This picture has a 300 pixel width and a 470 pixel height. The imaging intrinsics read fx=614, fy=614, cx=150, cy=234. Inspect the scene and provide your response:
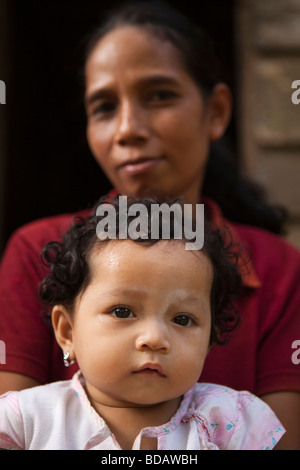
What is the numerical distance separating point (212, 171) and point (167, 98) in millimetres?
539

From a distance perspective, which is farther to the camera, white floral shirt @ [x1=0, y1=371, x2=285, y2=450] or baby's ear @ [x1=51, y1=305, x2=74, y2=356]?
baby's ear @ [x1=51, y1=305, x2=74, y2=356]

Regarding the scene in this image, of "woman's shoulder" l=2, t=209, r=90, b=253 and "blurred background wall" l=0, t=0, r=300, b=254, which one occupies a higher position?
"blurred background wall" l=0, t=0, r=300, b=254

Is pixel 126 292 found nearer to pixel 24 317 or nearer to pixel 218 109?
pixel 24 317

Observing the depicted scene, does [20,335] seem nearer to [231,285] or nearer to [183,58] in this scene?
[231,285]

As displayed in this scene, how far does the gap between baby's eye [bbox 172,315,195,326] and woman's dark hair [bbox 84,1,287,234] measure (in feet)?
2.68

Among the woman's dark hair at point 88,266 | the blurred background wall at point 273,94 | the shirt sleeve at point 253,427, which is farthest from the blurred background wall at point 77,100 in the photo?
the shirt sleeve at point 253,427

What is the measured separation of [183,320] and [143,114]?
26.2 inches

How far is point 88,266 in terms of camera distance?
1158 mm

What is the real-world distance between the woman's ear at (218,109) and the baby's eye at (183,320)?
2.65 feet

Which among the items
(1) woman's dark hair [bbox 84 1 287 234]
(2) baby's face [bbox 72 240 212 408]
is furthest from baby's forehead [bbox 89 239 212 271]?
(1) woman's dark hair [bbox 84 1 287 234]

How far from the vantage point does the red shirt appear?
4.49 feet

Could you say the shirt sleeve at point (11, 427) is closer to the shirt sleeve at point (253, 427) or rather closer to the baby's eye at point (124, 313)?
the baby's eye at point (124, 313)

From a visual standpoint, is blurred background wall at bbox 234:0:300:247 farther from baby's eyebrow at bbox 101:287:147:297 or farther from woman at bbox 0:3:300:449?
baby's eyebrow at bbox 101:287:147:297

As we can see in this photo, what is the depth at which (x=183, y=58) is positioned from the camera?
5.47 ft
